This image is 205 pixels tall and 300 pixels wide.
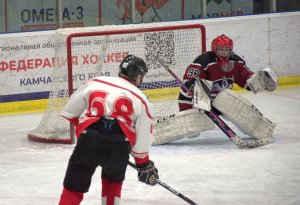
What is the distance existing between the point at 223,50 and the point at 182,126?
0.66 metres

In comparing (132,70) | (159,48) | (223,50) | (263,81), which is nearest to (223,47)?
(223,50)

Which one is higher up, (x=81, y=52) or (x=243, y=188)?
(x=81, y=52)

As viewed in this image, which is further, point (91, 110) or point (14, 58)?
point (14, 58)

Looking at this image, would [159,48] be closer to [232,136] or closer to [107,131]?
[232,136]

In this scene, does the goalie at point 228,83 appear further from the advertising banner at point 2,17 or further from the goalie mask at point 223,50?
the advertising banner at point 2,17

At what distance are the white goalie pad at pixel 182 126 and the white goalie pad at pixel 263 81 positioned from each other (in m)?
0.46

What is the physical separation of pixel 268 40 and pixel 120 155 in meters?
5.66

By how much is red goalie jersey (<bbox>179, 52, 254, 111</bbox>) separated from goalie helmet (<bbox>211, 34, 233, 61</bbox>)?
4 cm

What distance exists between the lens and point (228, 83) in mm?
6562

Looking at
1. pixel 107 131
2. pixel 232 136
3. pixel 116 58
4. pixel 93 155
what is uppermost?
pixel 116 58

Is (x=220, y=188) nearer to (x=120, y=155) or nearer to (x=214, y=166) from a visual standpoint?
(x=214, y=166)

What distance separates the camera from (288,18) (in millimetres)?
9289

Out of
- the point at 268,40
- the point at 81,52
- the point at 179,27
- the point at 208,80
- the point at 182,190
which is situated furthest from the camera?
the point at 268,40

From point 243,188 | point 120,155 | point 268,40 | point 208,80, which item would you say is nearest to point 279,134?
point 208,80
